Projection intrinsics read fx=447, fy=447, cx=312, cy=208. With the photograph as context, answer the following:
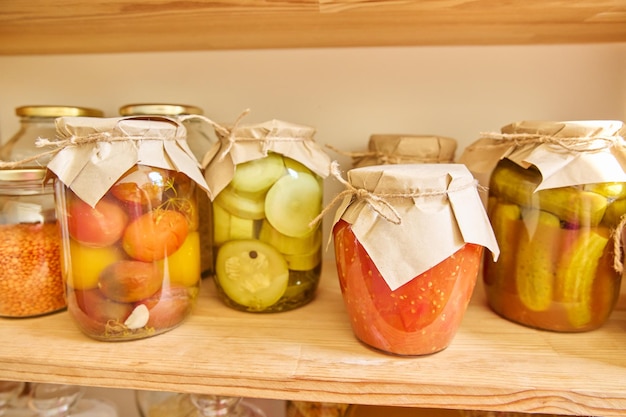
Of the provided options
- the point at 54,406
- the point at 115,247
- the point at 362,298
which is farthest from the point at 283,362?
the point at 54,406

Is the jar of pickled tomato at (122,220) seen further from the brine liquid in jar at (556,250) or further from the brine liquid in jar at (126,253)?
the brine liquid in jar at (556,250)

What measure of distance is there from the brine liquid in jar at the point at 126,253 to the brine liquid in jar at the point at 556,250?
0.40m

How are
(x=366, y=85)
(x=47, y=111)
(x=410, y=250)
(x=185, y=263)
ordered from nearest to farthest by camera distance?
(x=410, y=250)
(x=185, y=263)
(x=47, y=111)
(x=366, y=85)

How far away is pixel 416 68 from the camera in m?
0.76

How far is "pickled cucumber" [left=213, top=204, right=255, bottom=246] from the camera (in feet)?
1.92

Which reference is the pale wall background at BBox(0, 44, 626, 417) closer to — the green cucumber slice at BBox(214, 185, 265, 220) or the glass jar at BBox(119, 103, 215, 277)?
the glass jar at BBox(119, 103, 215, 277)

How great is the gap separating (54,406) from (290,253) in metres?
0.42

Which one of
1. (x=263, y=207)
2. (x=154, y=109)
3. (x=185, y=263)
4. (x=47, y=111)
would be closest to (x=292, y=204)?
(x=263, y=207)

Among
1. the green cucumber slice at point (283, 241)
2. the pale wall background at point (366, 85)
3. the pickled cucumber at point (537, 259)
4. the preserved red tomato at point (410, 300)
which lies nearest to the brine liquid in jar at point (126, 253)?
the green cucumber slice at point (283, 241)

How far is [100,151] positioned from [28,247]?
7.6 inches

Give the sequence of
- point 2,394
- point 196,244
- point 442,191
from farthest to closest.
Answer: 1. point 2,394
2. point 196,244
3. point 442,191

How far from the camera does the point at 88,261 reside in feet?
1.66

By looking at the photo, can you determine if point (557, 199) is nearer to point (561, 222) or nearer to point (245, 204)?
point (561, 222)

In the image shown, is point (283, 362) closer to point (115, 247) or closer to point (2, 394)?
point (115, 247)
